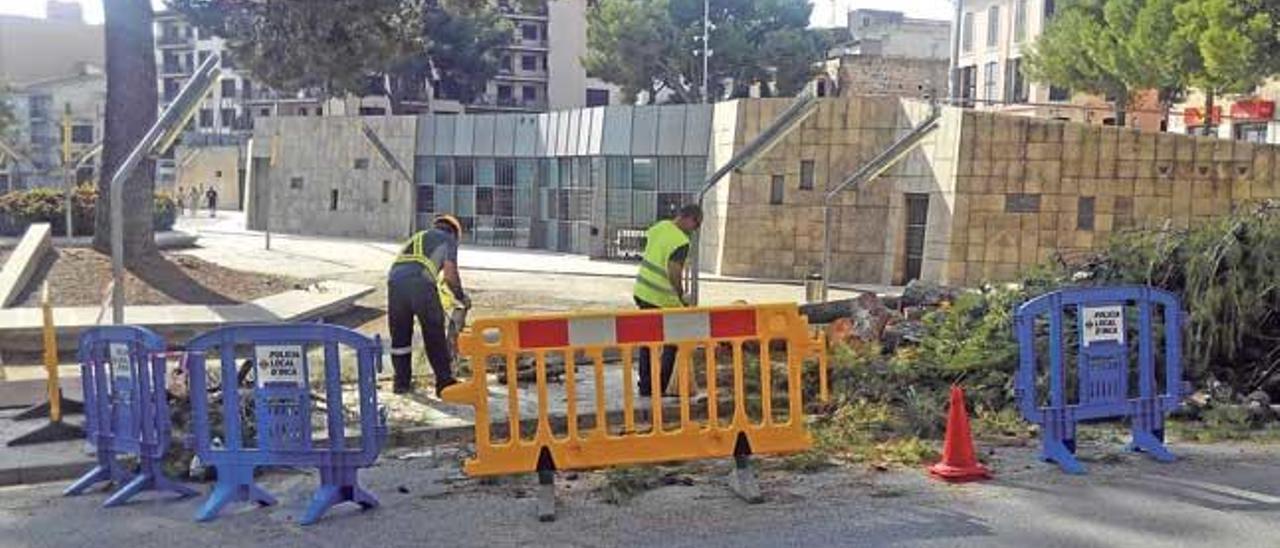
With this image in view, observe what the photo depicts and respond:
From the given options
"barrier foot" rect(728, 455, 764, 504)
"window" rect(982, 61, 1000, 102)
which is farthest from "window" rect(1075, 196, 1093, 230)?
"window" rect(982, 61, 1000, 102)

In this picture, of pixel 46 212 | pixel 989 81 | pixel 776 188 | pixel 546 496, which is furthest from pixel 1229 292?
pixel 989 81

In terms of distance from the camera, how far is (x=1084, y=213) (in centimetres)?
2089

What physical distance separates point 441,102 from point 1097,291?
2671 inches

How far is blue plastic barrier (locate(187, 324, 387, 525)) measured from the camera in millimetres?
6070

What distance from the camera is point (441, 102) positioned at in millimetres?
72688

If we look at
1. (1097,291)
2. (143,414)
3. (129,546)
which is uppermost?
(1097,291)

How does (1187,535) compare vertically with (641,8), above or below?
below

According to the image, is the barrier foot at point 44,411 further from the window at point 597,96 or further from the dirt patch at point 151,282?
the window at point 597,96

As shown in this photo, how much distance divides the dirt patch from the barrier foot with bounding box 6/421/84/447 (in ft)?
20.5

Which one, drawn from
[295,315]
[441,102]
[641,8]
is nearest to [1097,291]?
[295,315]

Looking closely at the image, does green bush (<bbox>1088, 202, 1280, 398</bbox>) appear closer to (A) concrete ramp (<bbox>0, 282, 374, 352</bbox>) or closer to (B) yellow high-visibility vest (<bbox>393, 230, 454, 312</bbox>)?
(B) yellow high-visibility vest (<bbox>393, 230, 454, 312</bbox>)

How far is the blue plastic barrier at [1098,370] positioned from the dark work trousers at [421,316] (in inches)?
163

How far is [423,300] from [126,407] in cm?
290

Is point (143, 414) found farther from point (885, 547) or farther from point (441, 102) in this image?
point (441, 102)
